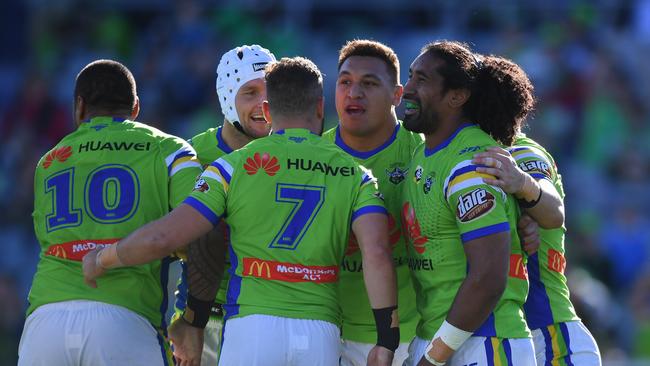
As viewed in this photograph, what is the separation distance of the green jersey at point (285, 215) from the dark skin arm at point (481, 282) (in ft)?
2.00

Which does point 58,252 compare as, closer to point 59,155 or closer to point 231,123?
point 59,155

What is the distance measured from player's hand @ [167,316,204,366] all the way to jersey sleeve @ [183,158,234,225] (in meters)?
1.27

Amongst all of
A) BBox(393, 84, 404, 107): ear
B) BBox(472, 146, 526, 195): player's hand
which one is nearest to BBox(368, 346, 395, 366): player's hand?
BBox(472, 146, 526, 195): player's hand

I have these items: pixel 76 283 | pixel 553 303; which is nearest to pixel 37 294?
pixel 76 283

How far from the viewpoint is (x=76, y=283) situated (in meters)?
6.65

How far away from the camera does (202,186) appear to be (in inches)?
244

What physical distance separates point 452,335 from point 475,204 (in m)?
0.68

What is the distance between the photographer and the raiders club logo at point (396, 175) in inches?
280

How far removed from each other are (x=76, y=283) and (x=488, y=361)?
94.6 inches

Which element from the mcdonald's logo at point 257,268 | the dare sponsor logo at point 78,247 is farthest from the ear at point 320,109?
the dare sponsor logo at point 78,247

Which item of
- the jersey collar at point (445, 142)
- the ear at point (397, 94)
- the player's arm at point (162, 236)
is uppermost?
the ear at point (397, 94)

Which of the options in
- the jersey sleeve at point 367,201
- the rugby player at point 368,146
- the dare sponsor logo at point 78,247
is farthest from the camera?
the rugby player at point 368,146

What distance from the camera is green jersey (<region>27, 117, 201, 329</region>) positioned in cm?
666

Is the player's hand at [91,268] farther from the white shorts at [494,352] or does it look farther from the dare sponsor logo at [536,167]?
the dare sponsor logo at [536,167]
